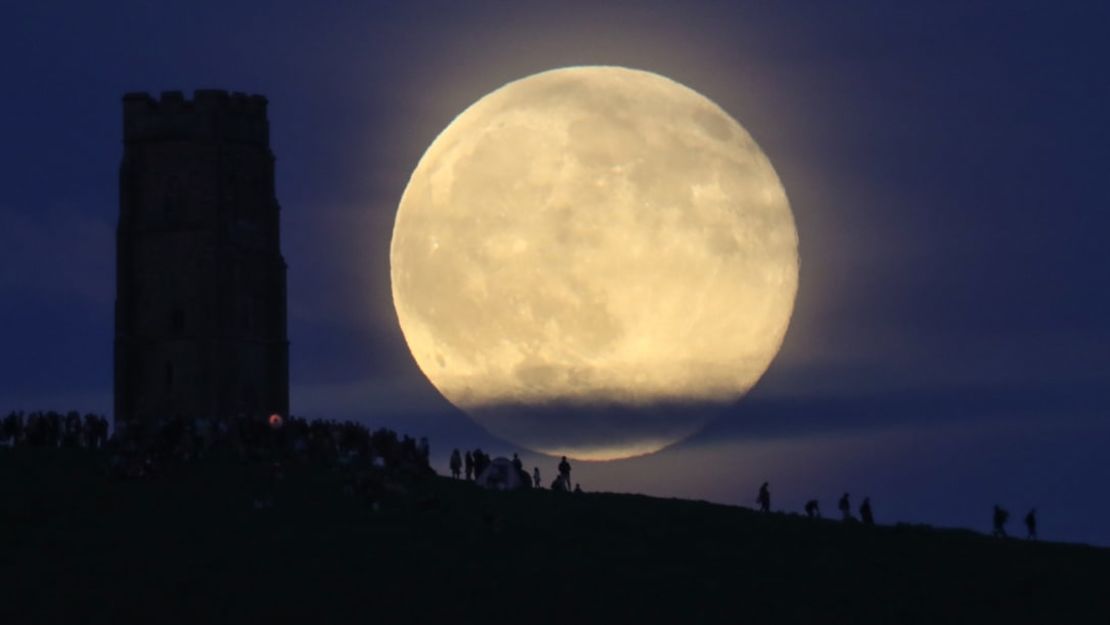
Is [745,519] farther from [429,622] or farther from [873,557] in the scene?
[429,622]

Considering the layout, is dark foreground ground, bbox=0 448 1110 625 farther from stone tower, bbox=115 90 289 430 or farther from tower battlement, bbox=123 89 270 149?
tower battlement, bbox=123 89 270 149

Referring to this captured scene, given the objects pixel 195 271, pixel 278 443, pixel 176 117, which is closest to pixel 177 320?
pixel 195 271

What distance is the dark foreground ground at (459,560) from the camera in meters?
52.8

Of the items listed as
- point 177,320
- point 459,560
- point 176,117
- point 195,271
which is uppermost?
point 176,117

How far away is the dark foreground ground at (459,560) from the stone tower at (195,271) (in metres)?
31.0

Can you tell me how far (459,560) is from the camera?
5631 cm

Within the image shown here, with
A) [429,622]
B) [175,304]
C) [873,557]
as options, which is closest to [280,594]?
[429,622]

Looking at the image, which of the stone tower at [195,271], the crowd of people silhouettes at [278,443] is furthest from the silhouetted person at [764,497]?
the stone tower at [195,271]

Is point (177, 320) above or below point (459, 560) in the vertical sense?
above

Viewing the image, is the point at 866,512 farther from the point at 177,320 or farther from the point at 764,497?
the point at 177,320

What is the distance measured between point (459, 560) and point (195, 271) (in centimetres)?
4504

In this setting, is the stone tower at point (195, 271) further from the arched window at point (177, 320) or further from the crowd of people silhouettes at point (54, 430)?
the crowd of people silhouettes at point (54, 430)

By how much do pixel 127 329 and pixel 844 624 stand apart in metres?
51.0

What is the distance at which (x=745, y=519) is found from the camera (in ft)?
214
